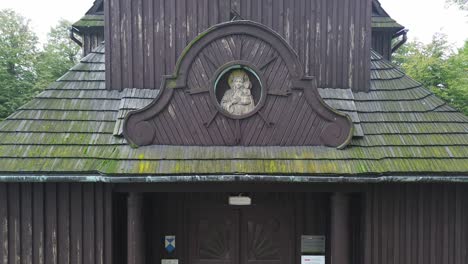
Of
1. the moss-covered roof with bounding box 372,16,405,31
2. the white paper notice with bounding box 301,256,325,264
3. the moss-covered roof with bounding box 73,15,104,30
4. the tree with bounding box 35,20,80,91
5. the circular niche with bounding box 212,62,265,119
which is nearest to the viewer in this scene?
the circular niche with bounding box 212,62,265,119

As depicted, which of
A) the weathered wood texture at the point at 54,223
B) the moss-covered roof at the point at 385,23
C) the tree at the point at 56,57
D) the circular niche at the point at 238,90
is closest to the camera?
the weathered wood texture at the point at 54,223

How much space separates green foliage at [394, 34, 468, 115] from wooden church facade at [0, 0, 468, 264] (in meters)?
8.30

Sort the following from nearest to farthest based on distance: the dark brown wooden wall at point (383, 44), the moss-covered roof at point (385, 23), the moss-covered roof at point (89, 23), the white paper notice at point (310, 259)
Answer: the white paper notice at point (310, 259), the moss-covered roof at point (385, 23), the moss-covered roof at point (89, 23), the dark brown wooden wall at point (383, 44)

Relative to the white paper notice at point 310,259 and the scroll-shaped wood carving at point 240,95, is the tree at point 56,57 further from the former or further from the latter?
the white paper notice at point 310,259

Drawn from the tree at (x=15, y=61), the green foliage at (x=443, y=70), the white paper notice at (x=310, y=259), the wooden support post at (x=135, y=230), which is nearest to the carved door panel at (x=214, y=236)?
the wooden support post at (x=135, y=230)

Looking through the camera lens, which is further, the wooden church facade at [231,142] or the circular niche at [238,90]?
the circular niche at [238,90]

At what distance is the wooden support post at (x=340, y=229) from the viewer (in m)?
5.09

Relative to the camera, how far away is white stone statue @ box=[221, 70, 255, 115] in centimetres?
515

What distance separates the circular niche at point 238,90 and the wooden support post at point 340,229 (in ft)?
6.95

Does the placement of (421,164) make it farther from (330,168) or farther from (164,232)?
(164,232)

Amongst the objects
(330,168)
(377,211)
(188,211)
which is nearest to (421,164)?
(377,211)

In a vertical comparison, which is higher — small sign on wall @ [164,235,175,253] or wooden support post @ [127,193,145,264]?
wooden support post @ [127,193,145,264]

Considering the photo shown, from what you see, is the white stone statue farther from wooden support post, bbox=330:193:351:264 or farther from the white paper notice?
the white paper notice

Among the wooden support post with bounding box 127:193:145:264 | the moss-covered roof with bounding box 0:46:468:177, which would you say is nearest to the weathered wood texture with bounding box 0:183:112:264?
the wooden support post with bounding box 127:193:145:264
